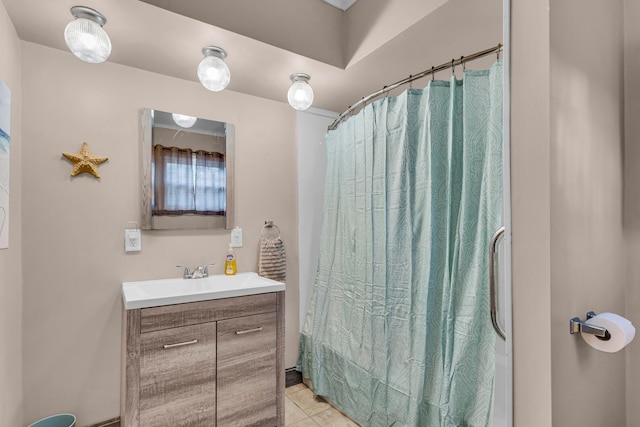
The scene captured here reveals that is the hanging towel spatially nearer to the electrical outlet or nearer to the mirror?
the mirror

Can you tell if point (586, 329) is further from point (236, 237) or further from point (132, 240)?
point (132, 240)

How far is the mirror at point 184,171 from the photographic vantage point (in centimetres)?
192

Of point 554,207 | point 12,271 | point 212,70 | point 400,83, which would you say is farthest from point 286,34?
point 12,271

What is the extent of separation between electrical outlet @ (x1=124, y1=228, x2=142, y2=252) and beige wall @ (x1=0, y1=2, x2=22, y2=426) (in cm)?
45

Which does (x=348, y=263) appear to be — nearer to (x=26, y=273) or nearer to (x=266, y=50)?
(x=266, y=50)

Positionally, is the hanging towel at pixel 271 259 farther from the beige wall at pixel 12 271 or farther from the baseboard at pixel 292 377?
the beige wall at pixel 12 271

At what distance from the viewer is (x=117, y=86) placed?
1.86 m

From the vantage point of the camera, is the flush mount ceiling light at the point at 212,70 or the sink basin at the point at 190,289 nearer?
the sink basin at the point at 190,289

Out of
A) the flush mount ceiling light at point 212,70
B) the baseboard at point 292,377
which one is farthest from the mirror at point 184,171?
the baseboard at point 292,377

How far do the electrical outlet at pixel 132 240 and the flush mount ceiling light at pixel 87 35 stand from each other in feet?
2.98

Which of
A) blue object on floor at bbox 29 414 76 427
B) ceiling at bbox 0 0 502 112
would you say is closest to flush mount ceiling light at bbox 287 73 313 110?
ceiling at bbox 0 0 502 112

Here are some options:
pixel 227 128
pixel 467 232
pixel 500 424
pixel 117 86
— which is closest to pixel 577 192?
pixel 467 232

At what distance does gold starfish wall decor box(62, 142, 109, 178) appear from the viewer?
1.73 m

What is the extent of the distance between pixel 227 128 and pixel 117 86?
2.12 ft
